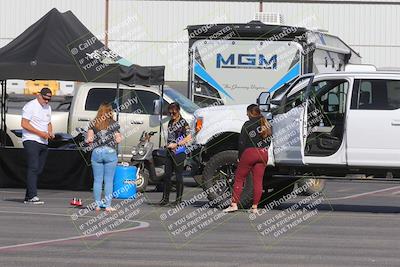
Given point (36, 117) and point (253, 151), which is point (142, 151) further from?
point (253, 151)

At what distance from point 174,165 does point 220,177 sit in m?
0.75

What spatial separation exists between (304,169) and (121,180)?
3362 millimetres

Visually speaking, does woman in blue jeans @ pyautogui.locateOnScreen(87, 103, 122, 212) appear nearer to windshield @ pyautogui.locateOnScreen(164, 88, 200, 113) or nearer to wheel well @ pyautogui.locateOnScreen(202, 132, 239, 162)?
wheel well @ pyautogui.locateOnScreen(202, 132, 239, 162)

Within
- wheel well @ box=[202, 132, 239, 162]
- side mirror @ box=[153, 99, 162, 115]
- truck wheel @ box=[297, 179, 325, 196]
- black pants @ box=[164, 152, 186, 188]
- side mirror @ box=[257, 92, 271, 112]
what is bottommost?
truck wheel @ box=[297, 179, 325, 196]

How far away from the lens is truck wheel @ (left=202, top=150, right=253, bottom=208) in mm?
16344

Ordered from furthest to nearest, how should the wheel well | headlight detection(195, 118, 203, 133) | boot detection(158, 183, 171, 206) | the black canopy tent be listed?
1. the black canopy tent
2. headlight detection(195, 118, 203, 133)
3. the wheel well
4. boot detection(158, 183, 171, 206)

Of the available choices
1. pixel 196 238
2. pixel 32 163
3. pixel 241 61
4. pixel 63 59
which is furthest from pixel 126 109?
pixel 196 238

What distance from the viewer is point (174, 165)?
53.9ft

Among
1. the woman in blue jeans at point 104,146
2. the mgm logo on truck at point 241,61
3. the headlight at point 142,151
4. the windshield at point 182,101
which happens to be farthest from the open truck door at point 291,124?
the mgm logo on truck at point 241,61

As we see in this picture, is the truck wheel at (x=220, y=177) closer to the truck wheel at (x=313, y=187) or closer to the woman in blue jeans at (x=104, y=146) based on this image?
the woman in blue jeans at (x=104, y=146)

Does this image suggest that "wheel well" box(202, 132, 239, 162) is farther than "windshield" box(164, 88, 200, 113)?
No

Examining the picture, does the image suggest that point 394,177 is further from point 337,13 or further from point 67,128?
point 337,13

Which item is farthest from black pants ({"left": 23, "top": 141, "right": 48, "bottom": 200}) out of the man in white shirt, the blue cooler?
the blue cooler

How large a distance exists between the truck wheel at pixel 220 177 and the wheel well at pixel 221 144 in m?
0.50
